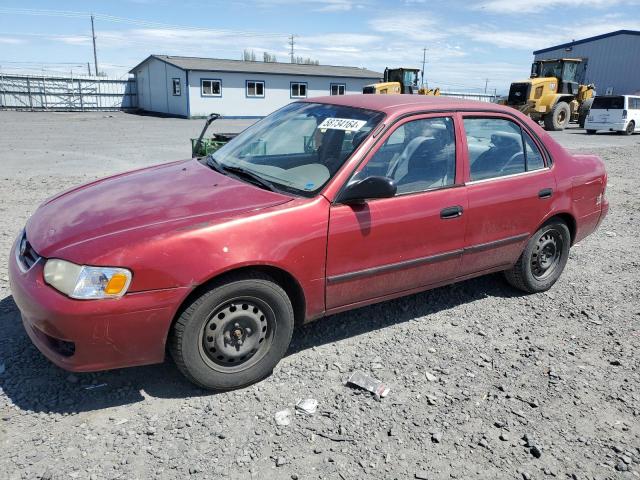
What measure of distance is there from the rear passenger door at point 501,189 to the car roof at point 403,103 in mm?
117

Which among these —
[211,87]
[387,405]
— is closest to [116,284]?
[387,405]

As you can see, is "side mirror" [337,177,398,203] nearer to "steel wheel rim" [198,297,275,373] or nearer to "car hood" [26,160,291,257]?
"car hood" [26,160,291,257]

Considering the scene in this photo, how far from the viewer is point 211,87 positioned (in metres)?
32.3

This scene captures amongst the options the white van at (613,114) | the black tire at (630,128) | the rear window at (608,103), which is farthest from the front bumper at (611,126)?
the rear window at (608,103)

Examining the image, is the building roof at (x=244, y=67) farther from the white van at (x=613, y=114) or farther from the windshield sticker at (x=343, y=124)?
the windshield sticker at (x=343, y=124)

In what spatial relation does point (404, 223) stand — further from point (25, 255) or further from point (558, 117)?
point (558, 117)

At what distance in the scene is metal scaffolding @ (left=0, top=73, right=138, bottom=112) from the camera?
33.9 m

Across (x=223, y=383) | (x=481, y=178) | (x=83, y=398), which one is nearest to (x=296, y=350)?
(x=223, y=383)

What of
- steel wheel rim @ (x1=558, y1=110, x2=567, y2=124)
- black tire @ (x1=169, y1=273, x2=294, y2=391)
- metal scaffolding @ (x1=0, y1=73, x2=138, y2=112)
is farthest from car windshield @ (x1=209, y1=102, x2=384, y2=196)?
metal scaffolding @ (x1=0, y1=73, x2=138, y2=112)

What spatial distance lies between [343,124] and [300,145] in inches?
15.9

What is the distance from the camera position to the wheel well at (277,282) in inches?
110

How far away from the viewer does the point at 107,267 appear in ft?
8.44

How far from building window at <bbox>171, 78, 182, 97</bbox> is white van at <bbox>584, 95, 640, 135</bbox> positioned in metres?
23.5

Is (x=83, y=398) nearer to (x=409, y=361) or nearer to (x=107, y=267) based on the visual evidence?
(x=107, y=267)
